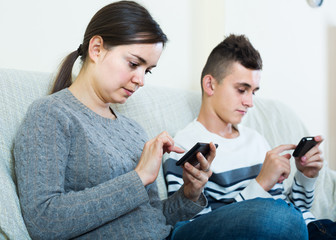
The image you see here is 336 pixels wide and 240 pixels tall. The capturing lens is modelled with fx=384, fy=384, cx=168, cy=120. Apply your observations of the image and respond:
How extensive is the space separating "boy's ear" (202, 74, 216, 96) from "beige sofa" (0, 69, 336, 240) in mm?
119

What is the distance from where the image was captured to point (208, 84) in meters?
1.55

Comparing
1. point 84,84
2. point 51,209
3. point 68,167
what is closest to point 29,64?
point 84,84

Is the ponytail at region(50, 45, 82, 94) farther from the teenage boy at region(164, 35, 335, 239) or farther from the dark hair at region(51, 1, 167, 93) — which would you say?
the teenage boy at region(164, 35, 335, 239)

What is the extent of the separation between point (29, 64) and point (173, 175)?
0.68 metres

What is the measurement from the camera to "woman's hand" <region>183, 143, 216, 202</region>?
1067 millimetres

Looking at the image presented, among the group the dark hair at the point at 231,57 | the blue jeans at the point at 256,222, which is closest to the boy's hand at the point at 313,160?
the dark hair at the point at 231,57

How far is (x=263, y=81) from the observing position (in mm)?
2375

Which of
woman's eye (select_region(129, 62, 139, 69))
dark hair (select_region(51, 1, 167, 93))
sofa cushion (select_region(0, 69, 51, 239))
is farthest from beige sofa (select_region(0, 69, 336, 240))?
woman's eye (select_region(129, 62, 139, 69))

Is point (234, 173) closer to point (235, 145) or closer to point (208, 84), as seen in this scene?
point (235, 145)

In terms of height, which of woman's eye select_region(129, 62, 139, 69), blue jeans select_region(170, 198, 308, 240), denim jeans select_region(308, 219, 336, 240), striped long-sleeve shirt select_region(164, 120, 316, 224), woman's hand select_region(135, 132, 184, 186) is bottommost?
denim jeans select_region(308, 219, 336, 240)

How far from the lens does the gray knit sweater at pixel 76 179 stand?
2.68ft

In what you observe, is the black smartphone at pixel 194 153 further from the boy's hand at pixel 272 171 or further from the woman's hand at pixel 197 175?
the boy's hand at pixel 272 171

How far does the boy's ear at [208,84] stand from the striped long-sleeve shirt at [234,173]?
0.14 meters

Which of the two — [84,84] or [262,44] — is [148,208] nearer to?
[84,84]
